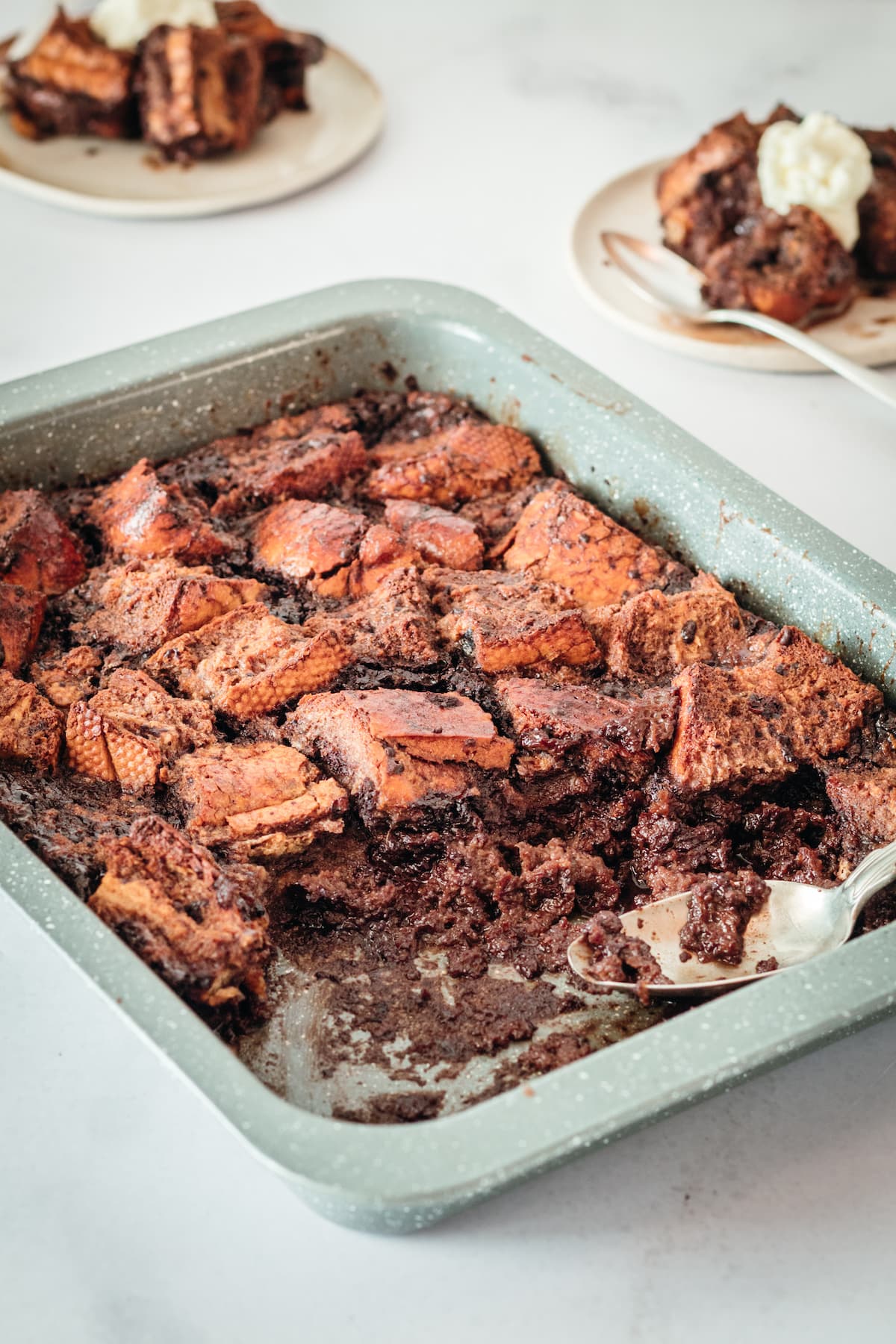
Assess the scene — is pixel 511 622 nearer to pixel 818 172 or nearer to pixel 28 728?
pixel 28 728

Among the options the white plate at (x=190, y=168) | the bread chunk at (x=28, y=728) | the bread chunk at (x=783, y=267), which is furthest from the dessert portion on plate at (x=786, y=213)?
the bread chunk at (x=28, y=728)

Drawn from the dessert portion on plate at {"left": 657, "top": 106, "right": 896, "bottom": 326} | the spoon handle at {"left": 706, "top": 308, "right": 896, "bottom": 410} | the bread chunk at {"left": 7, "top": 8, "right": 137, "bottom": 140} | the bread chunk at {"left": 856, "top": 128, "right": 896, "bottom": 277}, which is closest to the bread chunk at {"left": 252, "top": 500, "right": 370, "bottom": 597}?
the spoon handle at {"left": 706, "top": 308, "right": 896, "bottom": 410}

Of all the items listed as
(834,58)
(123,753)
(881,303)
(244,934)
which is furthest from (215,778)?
(834,58)

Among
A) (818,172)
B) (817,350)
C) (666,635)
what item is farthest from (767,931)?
(818,172)

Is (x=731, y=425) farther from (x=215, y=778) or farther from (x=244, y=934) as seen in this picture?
(x=244, y=934)

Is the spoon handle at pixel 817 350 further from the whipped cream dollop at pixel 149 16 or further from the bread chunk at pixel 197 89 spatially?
the whipped cream dollop at pixel 149 16

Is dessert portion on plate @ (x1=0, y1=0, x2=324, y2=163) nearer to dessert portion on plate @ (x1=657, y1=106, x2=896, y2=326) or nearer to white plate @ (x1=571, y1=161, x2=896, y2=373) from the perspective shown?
white plate @ (x1=571, y1=161, x2=896, y2=373)
